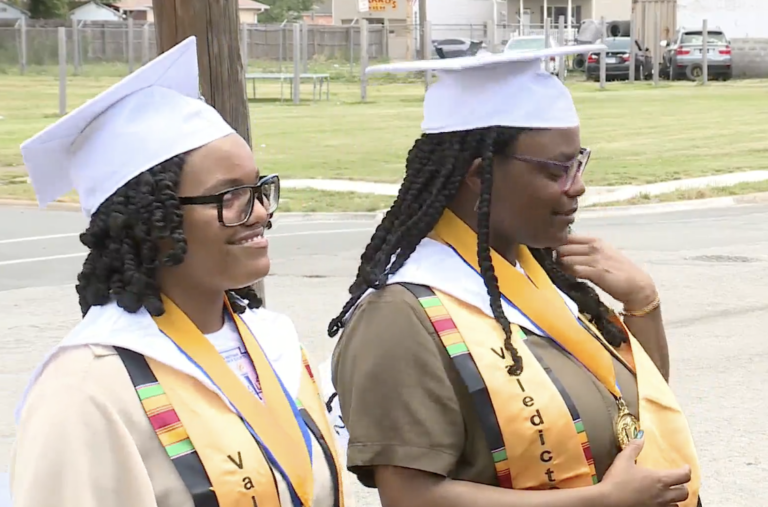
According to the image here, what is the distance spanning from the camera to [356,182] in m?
16.6

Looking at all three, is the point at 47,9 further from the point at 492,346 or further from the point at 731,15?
the point at 492,346

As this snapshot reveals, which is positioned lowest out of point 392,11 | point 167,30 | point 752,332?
point 752,332

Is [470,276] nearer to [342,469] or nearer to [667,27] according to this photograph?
[342,469]

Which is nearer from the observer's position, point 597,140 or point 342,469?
point 342,469

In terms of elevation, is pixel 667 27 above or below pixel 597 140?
above

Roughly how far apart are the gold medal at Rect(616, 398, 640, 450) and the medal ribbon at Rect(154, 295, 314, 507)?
2.32ft

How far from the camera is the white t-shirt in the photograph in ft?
8.21

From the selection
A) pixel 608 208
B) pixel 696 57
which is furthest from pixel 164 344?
pixel 696 57

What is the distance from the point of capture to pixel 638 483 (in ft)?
8.06

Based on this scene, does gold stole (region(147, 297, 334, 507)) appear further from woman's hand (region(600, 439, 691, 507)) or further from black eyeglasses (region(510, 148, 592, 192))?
black eyeglasses (region(510, 148, 592, 192))

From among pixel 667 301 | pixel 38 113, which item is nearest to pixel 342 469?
pixel 667 301

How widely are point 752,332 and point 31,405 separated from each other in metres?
7.06

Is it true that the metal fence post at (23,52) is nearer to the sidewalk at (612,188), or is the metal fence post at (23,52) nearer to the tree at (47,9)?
the tree at (47,9)

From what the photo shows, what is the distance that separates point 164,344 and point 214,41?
2188 mm
